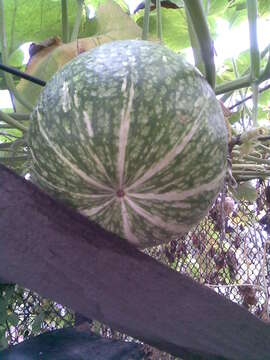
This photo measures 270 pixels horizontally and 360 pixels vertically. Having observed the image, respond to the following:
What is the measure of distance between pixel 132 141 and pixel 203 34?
202mm

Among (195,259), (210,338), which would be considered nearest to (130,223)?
(210,338)

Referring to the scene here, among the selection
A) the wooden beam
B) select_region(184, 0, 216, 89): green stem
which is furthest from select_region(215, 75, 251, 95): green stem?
the wooden beam

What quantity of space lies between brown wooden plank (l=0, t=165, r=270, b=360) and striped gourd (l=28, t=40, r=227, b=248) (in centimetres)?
4

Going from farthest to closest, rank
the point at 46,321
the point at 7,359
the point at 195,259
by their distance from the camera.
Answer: the point at 195,259
the point at 46,321
the point at 7,359

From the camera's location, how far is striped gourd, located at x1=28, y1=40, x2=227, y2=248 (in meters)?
0.59

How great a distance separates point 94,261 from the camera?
24.5 inches

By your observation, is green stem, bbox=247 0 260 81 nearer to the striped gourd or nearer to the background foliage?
the background foliage

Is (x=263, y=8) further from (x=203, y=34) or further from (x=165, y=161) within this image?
(x=165, y=161)

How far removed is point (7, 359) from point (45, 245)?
0.42 m

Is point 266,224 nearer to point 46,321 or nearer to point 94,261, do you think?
point 46,321

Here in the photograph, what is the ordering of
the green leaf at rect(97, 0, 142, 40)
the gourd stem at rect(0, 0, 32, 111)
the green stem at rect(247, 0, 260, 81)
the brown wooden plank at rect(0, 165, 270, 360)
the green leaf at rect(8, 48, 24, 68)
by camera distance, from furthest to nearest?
the green leaf at rect(8, 48, 24, 68)
the green leaf at rect(97, 0, 142, 40)
the gourd stem at rect(0, 0, 32, 111)
the green stem at rect(247, 0, 260, 81)
the brown wooden plank at rect(0, 165, 270, 360)

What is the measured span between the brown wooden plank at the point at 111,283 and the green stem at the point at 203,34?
293 millimetres

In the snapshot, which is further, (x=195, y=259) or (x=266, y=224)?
(x=195, y=259)

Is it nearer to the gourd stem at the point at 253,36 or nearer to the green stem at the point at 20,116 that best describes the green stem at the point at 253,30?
the gourd stem at the point at 253,36
